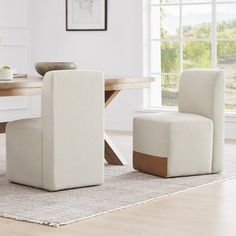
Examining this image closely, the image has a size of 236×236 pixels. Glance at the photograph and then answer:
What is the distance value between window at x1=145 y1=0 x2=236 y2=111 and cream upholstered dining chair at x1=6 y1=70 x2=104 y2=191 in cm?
318

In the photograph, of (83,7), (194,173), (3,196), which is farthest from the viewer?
(83,7)

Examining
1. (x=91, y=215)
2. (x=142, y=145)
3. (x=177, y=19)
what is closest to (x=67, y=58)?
(x=177, y=19)

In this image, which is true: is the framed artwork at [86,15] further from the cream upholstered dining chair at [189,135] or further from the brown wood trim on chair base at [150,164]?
the brown wood trim on chair base at [150,164]

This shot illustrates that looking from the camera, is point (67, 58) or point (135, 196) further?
point (67, 58)

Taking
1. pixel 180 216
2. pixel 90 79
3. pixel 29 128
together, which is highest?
pixel 90 79

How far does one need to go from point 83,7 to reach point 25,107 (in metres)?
1.45

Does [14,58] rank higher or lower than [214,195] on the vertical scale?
higher

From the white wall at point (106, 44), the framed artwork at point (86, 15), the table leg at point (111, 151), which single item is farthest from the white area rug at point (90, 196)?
the framed artwork at point (86, 15)

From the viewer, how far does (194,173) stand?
17.4 ft

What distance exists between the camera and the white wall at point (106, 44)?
26.8 ft

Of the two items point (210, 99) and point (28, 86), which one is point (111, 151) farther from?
point (28, 86)

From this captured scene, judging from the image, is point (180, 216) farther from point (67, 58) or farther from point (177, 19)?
point (67, 58)

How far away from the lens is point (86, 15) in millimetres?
8414

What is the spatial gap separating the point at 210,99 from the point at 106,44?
125 inches
